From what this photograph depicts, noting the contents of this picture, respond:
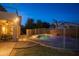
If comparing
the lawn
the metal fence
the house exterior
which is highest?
the house exterior

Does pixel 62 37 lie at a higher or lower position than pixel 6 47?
higher

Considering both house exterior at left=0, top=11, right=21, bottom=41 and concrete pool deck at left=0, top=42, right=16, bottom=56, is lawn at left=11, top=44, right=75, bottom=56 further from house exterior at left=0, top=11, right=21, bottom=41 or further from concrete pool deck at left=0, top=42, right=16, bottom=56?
house exterior at left=0, top=11, right=21, bottom=41

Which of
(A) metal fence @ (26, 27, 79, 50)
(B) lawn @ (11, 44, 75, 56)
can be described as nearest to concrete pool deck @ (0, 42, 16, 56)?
(B) lawn @ (11, 44, 75, 56)

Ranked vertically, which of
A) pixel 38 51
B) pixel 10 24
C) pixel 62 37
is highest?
pixel 10 24

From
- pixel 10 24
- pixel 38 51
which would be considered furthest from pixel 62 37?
pixel 10 24

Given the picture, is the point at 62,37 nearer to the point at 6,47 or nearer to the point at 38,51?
the point at 38,51

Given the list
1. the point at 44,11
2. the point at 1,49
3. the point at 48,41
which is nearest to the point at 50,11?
the point at 44,11

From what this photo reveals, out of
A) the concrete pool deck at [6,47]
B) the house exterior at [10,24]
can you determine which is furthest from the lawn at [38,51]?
the house exterior at [10,24]

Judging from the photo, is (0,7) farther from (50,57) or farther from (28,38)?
(50,57)
